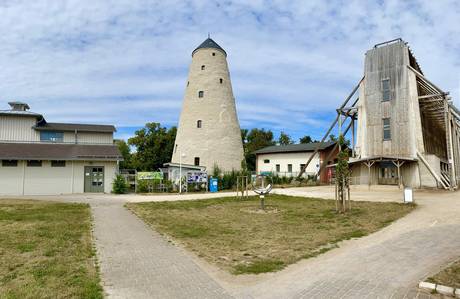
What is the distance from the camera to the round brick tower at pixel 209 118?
32.1 m

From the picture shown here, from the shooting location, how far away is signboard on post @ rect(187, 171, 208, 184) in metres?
26.7

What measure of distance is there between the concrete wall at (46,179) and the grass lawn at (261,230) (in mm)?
12646

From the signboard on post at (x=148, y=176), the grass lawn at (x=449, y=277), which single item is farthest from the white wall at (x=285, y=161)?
the grass lawn at (x=449, y=277)

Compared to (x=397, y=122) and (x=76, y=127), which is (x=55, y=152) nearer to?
(x=76, y=127)

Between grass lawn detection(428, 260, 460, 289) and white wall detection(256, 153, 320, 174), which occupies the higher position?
white wall detection(256, 153, 320, 174)

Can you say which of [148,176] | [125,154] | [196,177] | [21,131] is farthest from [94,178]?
[125,154]

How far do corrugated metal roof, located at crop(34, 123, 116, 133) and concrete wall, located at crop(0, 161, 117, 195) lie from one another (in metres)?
4.93

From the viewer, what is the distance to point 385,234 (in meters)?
8.47

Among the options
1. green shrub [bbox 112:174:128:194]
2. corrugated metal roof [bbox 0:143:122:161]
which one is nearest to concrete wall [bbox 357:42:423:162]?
green shrub [bbox 112:174:128:194]

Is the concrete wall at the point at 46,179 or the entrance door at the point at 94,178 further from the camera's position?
the entrance door at the point at 94,178

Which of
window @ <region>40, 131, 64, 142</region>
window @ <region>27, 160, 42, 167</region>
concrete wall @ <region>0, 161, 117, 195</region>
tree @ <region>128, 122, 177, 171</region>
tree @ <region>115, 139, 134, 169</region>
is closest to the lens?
concrete wall @ <region>0, 161, 117, 195</region>

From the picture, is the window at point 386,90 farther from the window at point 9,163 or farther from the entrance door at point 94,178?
the window at point 9,163

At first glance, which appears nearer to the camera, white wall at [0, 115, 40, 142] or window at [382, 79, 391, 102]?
white wall at [0, 115, 40, 142]

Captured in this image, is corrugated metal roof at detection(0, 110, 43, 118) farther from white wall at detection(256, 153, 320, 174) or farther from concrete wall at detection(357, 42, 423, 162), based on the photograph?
concrete wall at detection(357, 42, 423, 162)
